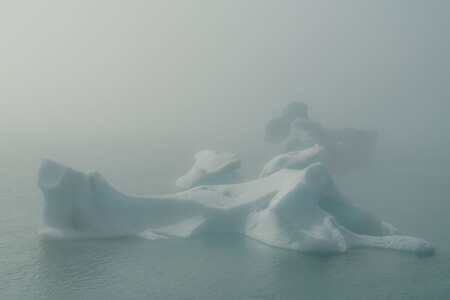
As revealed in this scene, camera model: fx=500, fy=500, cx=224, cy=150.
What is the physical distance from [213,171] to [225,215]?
18.8 ft

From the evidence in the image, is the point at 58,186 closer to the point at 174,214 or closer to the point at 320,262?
the point at 174,214

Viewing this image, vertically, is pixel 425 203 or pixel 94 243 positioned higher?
pixel 425 203

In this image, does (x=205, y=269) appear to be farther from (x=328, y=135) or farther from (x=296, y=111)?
(x=296, y=111)

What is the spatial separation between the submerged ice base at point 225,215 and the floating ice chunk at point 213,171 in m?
4.84

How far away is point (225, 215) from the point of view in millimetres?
13016

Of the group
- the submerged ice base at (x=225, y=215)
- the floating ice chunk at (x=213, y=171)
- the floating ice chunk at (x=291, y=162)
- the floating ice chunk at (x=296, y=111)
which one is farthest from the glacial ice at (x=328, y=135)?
the submerged ice base at (x=225, y=215)

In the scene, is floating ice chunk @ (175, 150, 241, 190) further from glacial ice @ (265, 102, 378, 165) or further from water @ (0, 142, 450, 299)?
glacial ice @ (265, 102, 378, 165)

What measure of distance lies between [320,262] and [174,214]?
4.06m

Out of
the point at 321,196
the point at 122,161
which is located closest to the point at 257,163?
the point at 122,161

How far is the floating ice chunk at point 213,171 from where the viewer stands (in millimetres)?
18734

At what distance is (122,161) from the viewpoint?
3033 centimetres

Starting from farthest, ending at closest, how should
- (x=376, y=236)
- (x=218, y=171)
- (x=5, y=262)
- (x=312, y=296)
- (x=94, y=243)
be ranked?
1. (x=218, y=171)
2. (x=376, y=236)
3. (x=94, y=243)
4. (x=5, y=262)
5. (x=312, y=296)

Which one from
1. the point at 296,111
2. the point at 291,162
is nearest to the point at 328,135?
the point at 296,111

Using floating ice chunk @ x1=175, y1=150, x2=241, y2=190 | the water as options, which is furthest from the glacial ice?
the water
